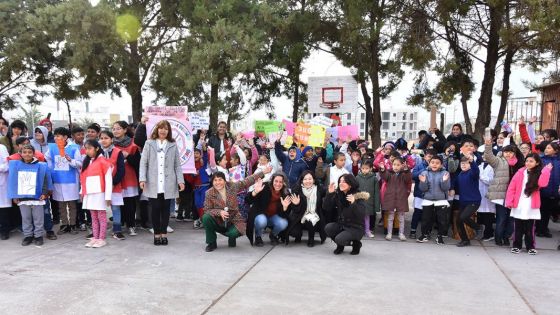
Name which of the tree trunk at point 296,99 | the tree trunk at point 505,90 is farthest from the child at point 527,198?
the tree trunk at point 296,99

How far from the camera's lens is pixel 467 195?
21.2 feet

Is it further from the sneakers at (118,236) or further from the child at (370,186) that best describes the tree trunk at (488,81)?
the sneakers at (118,236)

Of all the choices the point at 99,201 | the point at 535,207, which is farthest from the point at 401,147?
the point at 99,201

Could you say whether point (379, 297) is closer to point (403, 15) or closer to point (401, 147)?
point (401, 147)

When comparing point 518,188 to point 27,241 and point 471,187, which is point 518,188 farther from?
point 27,241

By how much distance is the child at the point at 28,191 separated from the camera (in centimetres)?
607

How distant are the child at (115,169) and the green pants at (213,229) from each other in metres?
1.41

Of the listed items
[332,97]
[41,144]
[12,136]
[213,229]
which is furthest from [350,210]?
[332,97]

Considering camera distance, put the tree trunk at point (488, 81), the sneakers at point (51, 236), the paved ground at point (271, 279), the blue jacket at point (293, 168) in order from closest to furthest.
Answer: the paved ground at point (271, 279), the sneakers at point (51, 236), the blue jacket at point (293, 168), the tree trunk at point (488, 81)

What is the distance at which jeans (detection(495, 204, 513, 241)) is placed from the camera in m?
6.44

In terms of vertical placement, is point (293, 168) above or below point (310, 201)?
above

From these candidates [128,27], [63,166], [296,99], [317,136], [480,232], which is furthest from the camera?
[296,99]

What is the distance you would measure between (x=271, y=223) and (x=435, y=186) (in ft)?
8.02

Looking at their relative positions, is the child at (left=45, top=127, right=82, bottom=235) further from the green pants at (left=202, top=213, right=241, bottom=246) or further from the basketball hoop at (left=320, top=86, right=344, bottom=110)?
the basketball hoop at (left=320, top=86, right=344, bottom=110)
